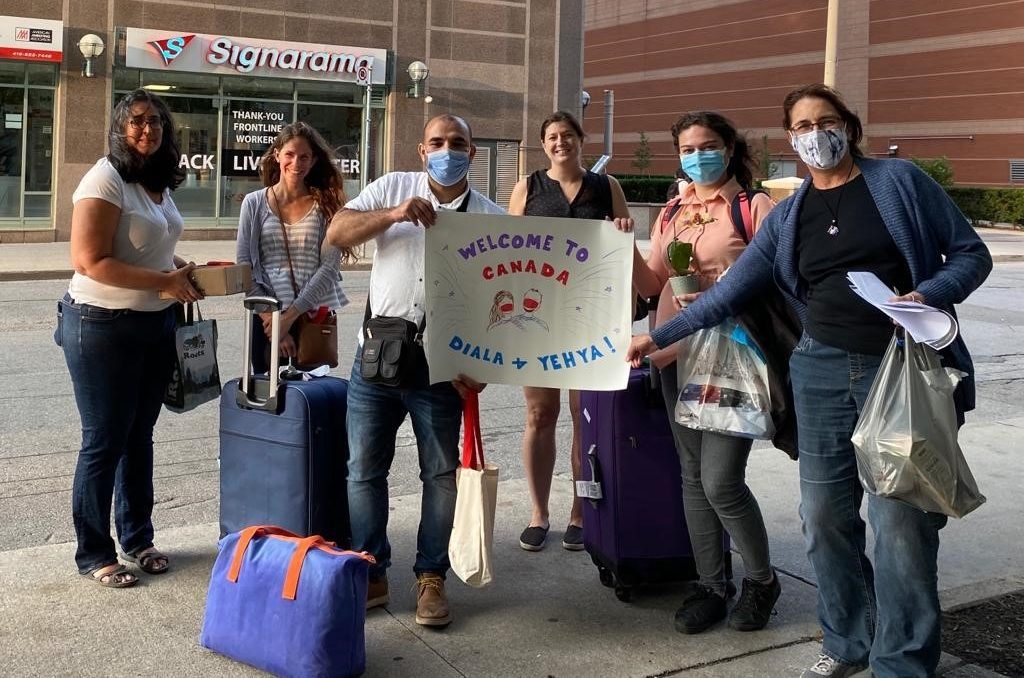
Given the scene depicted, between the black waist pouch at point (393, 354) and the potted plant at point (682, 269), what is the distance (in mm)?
970

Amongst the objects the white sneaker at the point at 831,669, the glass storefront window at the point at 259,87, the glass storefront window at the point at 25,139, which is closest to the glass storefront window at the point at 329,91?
the glass storefront window at the point at 259,87

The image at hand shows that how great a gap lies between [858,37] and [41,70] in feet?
125

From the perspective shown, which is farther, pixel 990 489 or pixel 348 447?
pixel 990 489

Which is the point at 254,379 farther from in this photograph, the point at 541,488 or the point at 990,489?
the point at 990,489

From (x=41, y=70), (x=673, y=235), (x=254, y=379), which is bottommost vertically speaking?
(x=254, y=379)

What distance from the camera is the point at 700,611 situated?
4.18 meters

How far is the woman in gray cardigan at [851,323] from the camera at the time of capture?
11.3 feet

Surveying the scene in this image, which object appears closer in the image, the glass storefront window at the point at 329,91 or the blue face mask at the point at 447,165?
the blue face mask at the point at 447,165

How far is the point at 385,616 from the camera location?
4227mm

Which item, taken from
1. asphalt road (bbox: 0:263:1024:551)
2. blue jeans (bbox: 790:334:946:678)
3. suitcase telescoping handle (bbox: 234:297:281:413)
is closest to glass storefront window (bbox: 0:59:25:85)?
asphalt road (bbox: 0:263:1024:551)

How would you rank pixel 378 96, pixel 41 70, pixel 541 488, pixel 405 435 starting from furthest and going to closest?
pixel 378 96 → pixel 41 70 → pixel 405 435 → pixel 541 488

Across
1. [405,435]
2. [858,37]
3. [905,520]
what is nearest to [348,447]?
[905,520]

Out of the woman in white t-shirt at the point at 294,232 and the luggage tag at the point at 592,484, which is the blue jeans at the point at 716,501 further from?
the woman in white t-shirt at the point at 294,232

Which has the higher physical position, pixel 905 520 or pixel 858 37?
pixel 858 37
